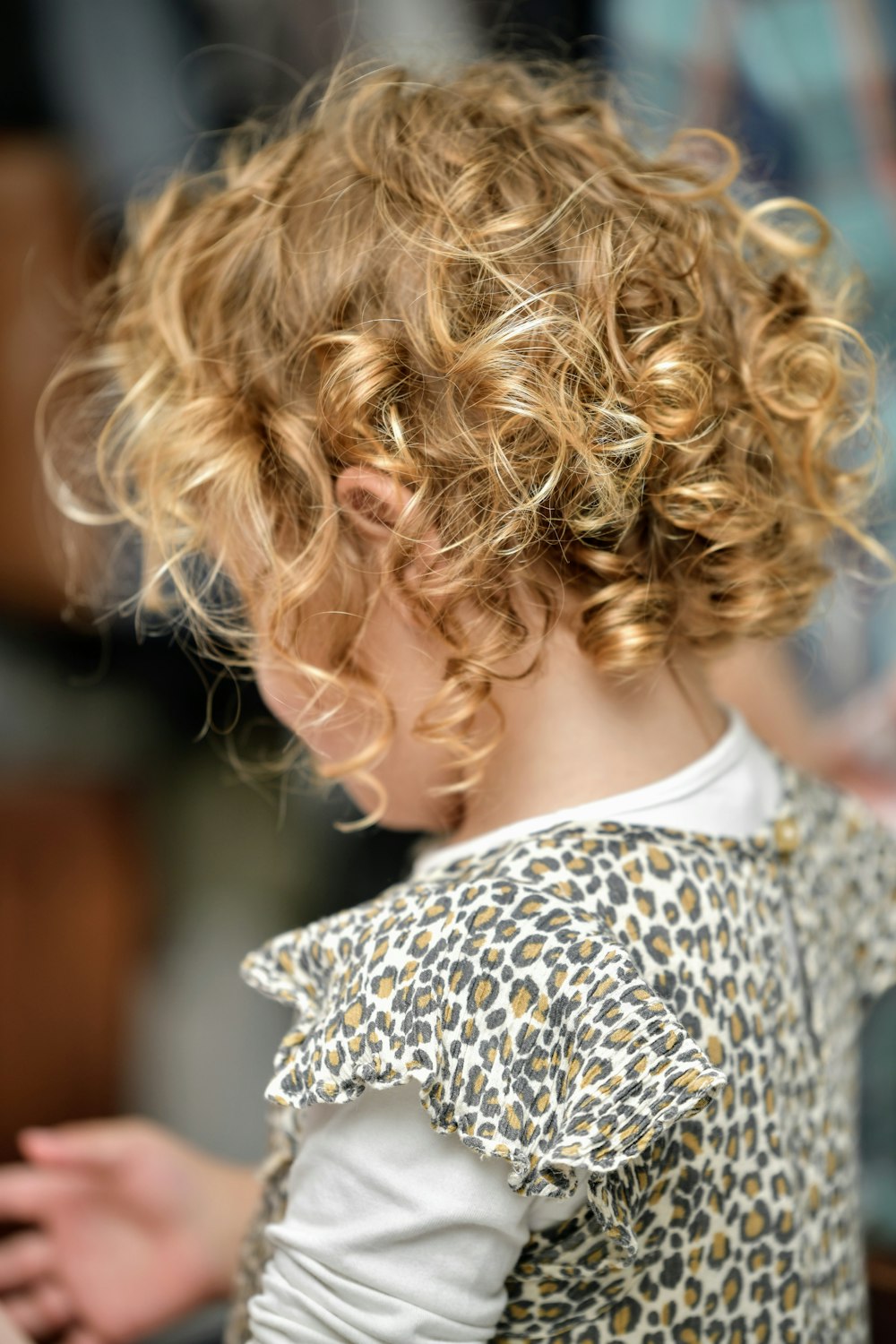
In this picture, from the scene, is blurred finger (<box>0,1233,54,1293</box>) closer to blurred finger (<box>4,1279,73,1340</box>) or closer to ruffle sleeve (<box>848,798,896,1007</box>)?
blurred finger (<box>4,1279,73,1340</box>)

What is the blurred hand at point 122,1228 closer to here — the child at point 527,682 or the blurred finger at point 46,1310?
the blurred finger at point 46,1310

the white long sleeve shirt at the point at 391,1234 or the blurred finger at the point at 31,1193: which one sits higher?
the white long sleeve shirt at the point at 391,1234

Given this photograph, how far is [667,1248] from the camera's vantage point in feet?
2.14

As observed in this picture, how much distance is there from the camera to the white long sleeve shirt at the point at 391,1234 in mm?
580

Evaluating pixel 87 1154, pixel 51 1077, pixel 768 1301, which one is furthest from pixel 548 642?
pixel 51 1077

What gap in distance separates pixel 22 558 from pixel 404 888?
2.52ft

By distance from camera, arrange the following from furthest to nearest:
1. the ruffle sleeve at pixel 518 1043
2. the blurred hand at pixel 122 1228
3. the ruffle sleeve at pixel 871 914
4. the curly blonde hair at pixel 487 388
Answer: the blurred hand at pixel 122 1228, the ruffle sleeve at pixel 871 914, the curly blonde hair at pixel 487 388, the ruffle sleeve at pixel 518 1043

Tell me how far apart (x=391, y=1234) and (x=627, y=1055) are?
149mm

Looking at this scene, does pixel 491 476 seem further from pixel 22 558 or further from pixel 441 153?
pixel 22 558

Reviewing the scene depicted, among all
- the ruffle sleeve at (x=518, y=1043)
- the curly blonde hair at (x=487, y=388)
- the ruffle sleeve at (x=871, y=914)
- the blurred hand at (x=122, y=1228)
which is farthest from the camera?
the blurred hand at (x=122, y=1228)

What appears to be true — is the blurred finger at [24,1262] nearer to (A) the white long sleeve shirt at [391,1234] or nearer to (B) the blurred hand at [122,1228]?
(B) the blurred hand at [122,1228]

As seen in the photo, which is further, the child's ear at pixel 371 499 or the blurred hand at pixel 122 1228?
the blurred hand at pixel 122 1228

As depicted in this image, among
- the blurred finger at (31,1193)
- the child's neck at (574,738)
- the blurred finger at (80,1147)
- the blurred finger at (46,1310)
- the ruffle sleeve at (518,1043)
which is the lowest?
the blurred finger at (46,1310)

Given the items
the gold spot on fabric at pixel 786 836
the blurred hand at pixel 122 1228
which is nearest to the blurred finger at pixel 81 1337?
the blurred hand at pixel 122 1228
